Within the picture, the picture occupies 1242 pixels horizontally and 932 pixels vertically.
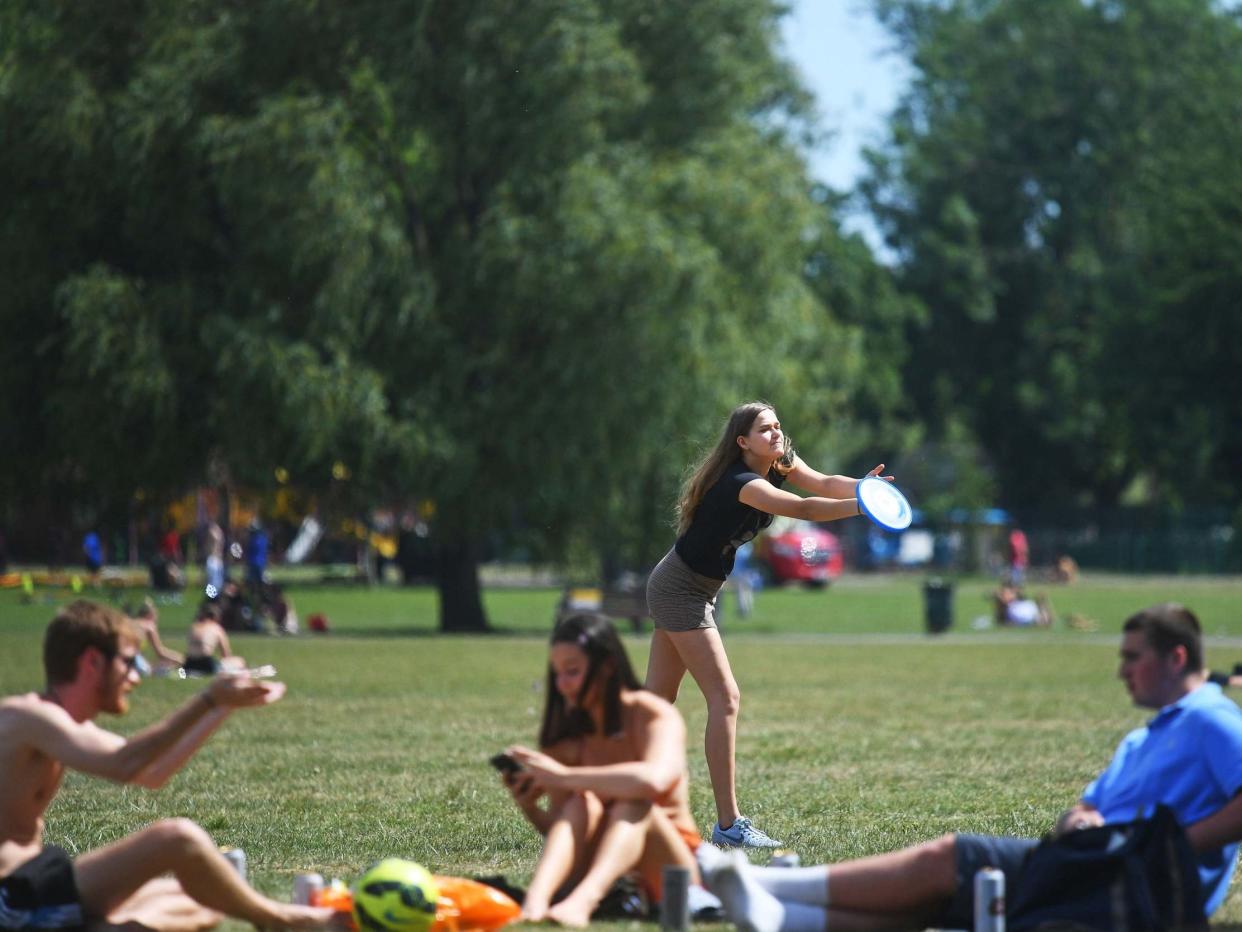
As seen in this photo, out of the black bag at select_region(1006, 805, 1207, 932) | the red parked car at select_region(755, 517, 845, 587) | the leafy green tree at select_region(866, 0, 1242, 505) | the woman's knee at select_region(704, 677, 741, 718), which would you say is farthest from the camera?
the leafy green tree at select_region(866, 0, 1242, 505)

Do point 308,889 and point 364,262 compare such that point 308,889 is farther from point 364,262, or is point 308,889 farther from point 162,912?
point 364,262

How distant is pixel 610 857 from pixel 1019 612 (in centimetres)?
3072

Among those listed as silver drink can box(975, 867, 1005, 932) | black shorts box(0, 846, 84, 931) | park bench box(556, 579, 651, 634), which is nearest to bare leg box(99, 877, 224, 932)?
black shorts box(0, 846, 84, 931)

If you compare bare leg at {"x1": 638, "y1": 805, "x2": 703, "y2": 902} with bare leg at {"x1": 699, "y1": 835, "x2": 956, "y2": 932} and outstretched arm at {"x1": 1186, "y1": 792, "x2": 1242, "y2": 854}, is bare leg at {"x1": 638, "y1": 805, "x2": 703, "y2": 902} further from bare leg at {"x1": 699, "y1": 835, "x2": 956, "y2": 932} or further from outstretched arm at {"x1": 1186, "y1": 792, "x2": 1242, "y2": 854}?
outstretched arm at {"x1": 1186, "y1": 792, "x2": 1242, "y2": 854}

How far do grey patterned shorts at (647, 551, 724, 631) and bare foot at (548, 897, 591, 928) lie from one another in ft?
9.59

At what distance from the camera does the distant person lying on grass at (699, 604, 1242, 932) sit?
6145 mm

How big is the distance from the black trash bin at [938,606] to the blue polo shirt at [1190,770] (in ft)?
85.8

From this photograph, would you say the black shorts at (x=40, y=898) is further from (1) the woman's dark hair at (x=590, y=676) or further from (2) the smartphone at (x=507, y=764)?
(1) the woman's dark hair at (x=590, y=676)

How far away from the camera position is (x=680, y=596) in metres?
9.37

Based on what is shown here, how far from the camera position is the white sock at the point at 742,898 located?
621 centimetres

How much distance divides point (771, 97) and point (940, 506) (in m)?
36.2

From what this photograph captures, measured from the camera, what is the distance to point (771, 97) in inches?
1551

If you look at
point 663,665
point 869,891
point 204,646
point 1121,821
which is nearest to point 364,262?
point 204,646

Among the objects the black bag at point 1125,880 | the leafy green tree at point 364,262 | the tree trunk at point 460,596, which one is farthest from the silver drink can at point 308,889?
the tree trunk at point 460,596
